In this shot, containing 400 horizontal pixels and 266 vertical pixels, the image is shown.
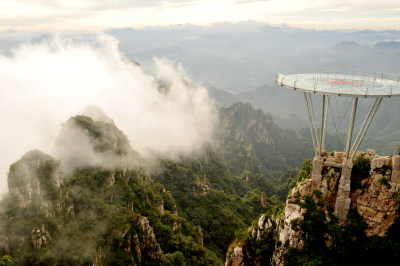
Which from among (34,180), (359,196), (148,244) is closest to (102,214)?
(148,244)

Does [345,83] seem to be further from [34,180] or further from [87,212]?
[34,180]

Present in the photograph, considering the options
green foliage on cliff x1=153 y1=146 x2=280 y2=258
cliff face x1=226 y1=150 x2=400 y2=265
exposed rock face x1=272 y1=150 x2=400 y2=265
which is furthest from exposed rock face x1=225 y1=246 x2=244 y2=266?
green foliage on cliff x1=153 y1=146 x2=280 y2=258

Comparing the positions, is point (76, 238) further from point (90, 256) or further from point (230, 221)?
point (230, 221)

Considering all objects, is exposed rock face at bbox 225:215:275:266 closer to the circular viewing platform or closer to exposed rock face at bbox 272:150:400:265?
exposed rock face at bbox 272:150:400:265

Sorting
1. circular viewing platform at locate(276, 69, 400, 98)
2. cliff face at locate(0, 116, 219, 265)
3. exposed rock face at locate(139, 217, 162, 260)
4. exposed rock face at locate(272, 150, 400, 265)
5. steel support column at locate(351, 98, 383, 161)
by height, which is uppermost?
circular viewing platform at locate(276, 69, 400, 98)

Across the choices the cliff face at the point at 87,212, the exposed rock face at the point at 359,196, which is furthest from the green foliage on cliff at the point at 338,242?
the cliff face at the point at 87,212

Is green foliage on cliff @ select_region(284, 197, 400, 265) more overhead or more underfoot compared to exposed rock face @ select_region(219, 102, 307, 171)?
more overhead

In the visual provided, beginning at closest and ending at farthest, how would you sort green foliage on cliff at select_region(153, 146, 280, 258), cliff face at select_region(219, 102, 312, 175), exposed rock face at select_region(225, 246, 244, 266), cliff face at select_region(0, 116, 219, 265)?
exposed rock face at select_region(225, 246, 244, 266) < cliff face at select_region(0, 116, 219, 265) < green foliage on cliff at select_region(153, 146, 280, 258) < cliff face at select_region(219, 102, 312, 175)

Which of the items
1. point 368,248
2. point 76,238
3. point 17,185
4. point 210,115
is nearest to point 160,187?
point 76,238
